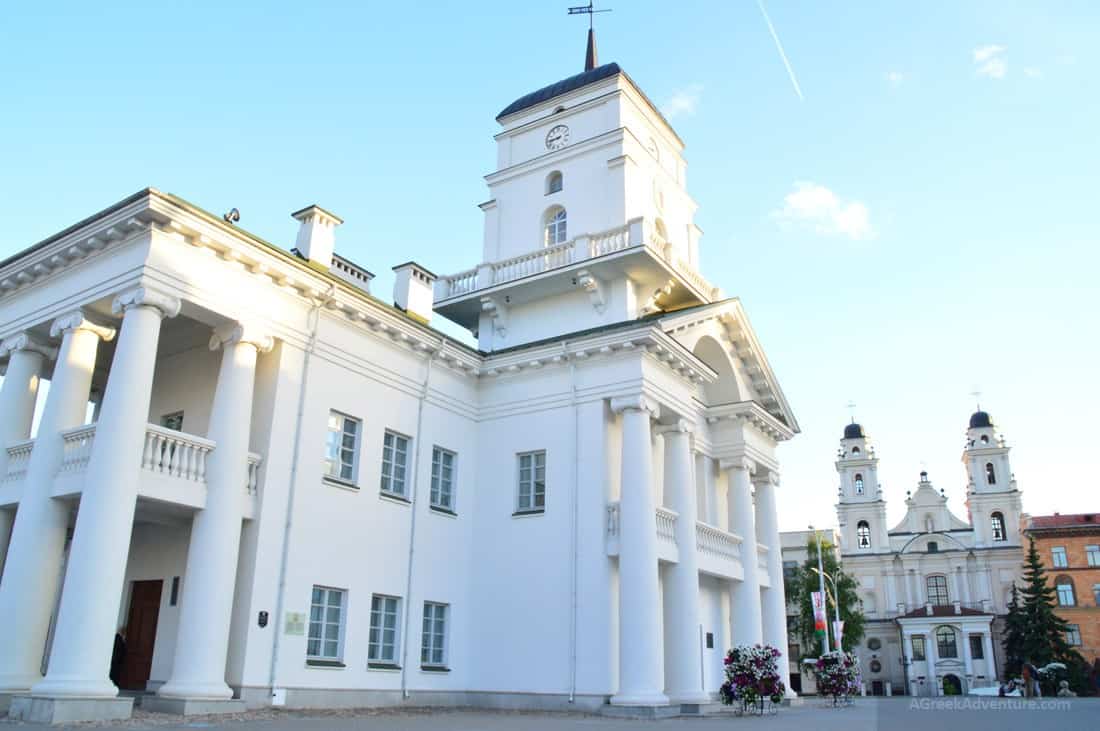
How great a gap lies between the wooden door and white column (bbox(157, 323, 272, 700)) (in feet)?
6.61

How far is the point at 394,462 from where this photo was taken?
1883cm

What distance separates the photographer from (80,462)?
14125mm

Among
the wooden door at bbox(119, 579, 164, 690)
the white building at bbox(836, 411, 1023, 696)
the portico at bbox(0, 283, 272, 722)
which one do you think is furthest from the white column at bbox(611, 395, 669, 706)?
the white building at bbox(836, 411, 1023, 696)

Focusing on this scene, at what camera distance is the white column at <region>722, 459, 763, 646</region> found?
22969 millimetres

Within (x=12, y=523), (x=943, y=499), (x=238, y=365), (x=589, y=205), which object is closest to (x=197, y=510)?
(x=238, y=365)

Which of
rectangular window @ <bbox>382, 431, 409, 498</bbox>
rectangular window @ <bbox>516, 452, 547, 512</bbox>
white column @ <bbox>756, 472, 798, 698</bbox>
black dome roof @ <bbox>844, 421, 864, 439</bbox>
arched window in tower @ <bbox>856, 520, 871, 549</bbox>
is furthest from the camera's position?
black dome roof @ <bbox>844, 421, 864, 439</bbox>

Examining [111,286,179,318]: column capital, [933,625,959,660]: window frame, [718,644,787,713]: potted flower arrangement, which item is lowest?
[718,644,787,713]: potted flower arrangement

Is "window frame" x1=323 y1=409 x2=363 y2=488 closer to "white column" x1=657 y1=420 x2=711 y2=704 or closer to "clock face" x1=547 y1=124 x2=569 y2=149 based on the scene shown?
"white column" x1=657 y1=420 x2=711 y2=704

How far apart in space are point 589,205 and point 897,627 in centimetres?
6346

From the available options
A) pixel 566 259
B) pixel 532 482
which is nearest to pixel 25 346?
pixel 532 482

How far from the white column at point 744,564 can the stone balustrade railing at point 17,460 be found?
55.8 ft

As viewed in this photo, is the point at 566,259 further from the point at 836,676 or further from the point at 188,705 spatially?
the point at 836,676

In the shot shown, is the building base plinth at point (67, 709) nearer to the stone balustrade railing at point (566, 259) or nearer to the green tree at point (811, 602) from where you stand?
the stone balustrade railing at point (566, 259)

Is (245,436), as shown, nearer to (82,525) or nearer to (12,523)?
(82,525)
